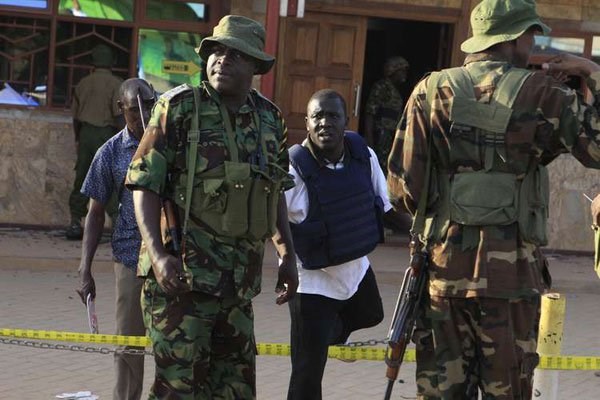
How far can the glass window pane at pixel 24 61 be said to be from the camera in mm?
12539

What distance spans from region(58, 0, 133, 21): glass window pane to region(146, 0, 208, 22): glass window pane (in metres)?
0.21

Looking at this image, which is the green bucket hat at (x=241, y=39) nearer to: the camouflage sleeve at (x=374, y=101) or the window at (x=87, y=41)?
the window at (x=87, y=41)

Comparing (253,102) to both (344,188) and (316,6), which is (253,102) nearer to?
(344,188)

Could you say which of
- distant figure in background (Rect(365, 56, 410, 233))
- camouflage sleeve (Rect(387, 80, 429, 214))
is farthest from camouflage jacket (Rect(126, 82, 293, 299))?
distant figure in background (Rect(365, 56, 410, 233))

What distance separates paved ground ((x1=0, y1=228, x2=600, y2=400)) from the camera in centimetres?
772

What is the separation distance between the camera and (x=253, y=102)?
210 inches

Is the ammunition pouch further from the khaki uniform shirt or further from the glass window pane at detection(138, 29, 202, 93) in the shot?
the glass window pane at detection(138, 29, 202, 93)

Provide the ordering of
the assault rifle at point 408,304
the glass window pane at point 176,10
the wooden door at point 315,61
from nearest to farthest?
the assault rifle at point 408,304 < the glass window pane at point 176,10 < the wooden door at point 315,61

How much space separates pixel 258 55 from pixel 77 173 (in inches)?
287

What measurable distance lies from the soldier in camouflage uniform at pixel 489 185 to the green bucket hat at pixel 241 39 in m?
0.63

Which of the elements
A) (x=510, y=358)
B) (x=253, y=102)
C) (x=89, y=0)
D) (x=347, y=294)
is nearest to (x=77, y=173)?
(x=89, y=0)

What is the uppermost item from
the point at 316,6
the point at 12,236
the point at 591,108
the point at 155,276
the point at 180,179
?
the point at 316,6

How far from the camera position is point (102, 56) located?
1248cm

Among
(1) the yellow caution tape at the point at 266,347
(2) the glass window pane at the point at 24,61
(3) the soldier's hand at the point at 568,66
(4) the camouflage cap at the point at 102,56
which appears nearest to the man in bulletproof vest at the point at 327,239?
(1) the yellow caution tape at the point at 266,347
